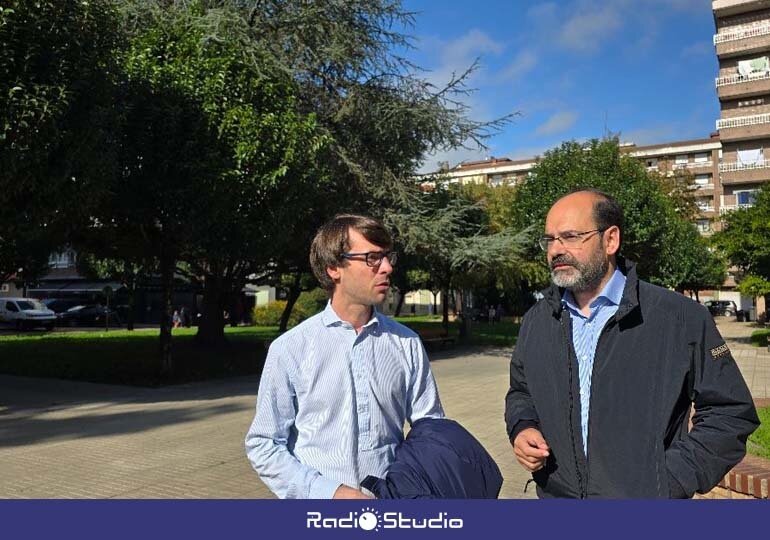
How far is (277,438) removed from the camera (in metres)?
2.14

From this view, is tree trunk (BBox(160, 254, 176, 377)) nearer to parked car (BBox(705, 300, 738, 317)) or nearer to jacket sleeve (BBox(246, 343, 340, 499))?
jacket sleeve (BBox(246, 343, 340, 499))

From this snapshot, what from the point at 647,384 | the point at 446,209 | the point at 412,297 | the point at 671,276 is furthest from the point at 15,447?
the point at 412,297

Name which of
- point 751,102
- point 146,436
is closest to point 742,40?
point 751,102

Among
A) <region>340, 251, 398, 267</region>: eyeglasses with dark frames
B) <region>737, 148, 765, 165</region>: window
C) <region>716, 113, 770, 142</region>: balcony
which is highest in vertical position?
<region>716, 113, 770, 142</region>: balcony

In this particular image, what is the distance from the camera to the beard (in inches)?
95.8

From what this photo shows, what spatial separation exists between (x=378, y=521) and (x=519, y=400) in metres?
1.00

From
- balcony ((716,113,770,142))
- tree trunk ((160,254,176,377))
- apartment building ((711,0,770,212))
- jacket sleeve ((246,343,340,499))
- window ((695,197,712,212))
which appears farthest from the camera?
window ((695,197,712,212))

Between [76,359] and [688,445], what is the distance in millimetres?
17307

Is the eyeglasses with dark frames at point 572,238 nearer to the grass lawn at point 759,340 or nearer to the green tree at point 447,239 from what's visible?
the green tree at point 447,239

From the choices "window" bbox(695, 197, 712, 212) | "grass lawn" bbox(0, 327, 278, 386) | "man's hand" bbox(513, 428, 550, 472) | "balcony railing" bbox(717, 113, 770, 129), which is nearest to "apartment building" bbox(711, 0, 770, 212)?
"balcony railing" bbox(717, 113, 770, 129)

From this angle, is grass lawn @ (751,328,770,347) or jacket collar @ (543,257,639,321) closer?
jacket collar @ (543,257,639,321)

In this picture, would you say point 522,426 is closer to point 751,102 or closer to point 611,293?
point 611,293

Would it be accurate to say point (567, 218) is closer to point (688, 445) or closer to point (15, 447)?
point (688, 445)

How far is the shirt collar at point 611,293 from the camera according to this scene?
242 cm
